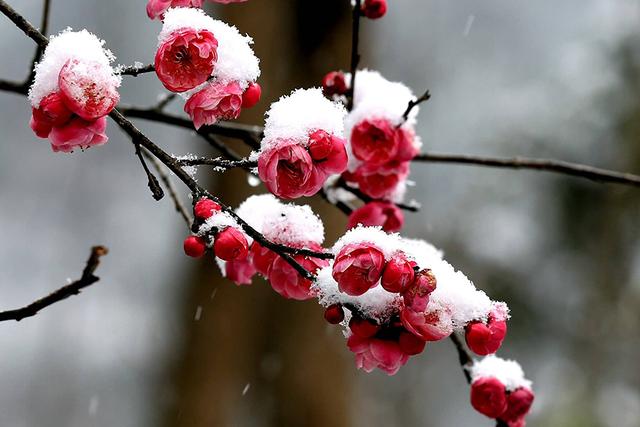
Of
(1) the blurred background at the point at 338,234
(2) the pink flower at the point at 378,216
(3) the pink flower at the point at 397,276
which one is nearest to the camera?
(3) the pink flower at the point at 397,276

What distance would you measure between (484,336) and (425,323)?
7cm

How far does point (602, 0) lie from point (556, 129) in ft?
9.15

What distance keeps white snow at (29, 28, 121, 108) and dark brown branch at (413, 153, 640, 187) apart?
2.09ft

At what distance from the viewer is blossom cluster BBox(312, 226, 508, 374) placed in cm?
63

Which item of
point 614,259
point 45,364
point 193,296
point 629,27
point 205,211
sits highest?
point 629,27

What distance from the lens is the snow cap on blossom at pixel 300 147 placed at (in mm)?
694

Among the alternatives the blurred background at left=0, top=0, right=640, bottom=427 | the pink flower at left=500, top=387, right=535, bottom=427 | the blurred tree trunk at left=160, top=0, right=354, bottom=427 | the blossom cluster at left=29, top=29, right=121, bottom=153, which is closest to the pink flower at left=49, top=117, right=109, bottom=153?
the blossom cluster at left=29, top=29, right=121, bottom=153

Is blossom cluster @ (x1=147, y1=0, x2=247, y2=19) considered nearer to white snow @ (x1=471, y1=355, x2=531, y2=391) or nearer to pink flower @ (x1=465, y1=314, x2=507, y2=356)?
pink flower @ (x1=465, y1=314, x2=507, y2=356)

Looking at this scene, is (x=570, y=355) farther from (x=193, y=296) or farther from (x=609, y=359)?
(x=193, y=296)

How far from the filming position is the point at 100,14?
1017 centimetres

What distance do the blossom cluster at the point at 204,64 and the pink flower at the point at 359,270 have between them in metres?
0.18

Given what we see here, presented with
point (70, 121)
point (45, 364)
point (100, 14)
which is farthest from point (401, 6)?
point (70, 121)

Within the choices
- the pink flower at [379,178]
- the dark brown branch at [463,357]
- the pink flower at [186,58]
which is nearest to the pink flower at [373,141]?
the pink flower at [379,178]

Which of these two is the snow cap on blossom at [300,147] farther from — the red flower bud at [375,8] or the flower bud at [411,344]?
the red flower bud at [375,8]
